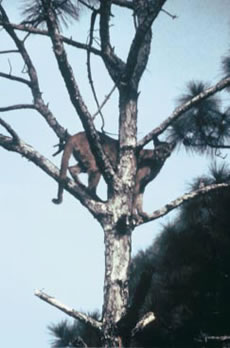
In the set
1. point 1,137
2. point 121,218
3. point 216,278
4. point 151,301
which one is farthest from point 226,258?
point 1,137

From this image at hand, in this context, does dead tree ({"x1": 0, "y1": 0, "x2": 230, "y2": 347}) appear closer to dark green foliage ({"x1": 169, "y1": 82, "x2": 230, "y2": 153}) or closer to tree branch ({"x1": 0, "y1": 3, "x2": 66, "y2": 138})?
tree branch ({"x1": 0, "y1": 3, "x2": 66, "y2": 138})

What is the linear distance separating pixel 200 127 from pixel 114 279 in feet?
6.46

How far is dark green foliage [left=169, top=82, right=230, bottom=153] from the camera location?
164 inches

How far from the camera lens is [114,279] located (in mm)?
2760

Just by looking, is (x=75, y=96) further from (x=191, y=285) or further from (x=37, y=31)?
(x=191, y=285)

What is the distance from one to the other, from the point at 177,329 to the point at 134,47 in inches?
83.3

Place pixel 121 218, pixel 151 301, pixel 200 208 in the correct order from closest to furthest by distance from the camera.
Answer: pixel 121 218
pixel 151 301
pixel 200 208

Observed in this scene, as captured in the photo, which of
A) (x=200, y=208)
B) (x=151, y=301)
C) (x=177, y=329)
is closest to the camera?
(x=177, y=329)

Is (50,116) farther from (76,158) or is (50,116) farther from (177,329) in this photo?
(177,329)

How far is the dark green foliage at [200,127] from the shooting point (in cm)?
416

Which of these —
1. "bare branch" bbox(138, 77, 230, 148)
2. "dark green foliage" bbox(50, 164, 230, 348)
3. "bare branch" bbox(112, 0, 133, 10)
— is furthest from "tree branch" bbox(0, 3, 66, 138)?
"dark green foliage" bbox(50, 164, 230, 348)

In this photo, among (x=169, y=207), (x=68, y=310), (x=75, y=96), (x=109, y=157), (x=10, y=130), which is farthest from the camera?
(x=109, y=157)

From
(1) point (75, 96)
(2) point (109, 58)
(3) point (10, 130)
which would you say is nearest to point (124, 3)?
(2) point (109, 58)

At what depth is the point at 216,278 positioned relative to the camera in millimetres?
3410
